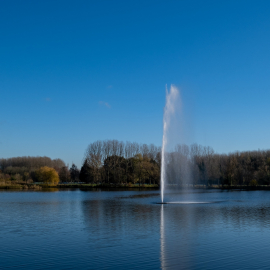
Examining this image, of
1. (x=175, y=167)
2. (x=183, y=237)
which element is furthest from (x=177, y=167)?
(x=183, y=237)

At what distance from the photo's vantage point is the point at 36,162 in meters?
144

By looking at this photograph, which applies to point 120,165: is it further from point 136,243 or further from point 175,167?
point 136,243

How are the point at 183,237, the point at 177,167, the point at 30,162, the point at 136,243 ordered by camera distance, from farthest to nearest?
the point at 30,162, the point at 177,167, the point at 183,237, the point at 136,243

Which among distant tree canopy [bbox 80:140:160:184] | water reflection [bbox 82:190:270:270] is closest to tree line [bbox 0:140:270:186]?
distant tree canopy [bbox 80:140:160:184]

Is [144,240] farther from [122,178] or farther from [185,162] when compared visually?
[122,178]

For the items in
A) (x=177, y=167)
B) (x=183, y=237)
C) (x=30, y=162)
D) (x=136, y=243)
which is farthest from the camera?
(x=30, y=162)

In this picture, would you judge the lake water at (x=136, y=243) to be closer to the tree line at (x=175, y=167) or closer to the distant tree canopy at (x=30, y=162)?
the tree line at (x=175, y=167)

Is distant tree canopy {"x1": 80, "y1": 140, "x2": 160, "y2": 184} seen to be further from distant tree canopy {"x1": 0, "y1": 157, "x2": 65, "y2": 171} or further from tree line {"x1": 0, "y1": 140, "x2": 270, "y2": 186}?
distant tree canopy {"x1": 0, "y1": 157, "x2": 65, "y2": 171}

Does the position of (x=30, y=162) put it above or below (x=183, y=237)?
above

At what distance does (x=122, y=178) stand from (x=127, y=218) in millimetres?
65287

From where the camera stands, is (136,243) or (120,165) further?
(120,165)

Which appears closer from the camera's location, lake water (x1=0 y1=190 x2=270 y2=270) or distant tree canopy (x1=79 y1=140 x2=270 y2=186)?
lake water (x1=0 y1=190 x2=270 y2=270)

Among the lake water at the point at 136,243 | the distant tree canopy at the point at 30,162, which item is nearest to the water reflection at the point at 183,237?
the lake water at the point at 136,243

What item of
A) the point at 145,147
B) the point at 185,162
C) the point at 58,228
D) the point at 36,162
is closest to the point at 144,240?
the point at 58,228
